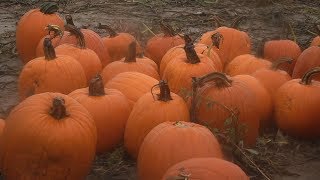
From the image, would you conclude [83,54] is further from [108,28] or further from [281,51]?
[281,51]

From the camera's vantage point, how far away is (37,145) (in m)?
3.02

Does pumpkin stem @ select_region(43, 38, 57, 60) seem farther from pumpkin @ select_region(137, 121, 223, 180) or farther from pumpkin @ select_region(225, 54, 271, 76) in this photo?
pumpkin @ select_region(225, 54, 271, 76)

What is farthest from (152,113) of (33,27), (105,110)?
(33,27)

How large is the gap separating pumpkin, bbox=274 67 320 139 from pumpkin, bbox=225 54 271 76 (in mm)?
439

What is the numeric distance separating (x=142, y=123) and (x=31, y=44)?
7.17 ft

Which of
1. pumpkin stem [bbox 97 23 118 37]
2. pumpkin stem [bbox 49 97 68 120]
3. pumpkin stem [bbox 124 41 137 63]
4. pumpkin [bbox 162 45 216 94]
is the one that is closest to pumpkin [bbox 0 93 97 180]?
pumpkin stem [bbox 49 97 68 120]

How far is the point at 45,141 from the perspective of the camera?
9.90 feet

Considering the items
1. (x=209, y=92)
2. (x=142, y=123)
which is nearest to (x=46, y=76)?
(x=142, y=123)

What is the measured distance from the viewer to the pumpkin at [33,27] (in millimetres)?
5203

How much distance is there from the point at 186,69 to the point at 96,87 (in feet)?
2.69

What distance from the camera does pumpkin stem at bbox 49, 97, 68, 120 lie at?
9.98 ft

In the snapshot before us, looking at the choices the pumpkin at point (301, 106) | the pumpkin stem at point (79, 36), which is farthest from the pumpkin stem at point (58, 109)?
the pumpkin at point (301, 106)

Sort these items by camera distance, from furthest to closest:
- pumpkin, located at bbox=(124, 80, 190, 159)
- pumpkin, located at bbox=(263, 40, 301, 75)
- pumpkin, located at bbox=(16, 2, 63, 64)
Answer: pumpkin, located at bbox=(16, 2, 63, 64) → pumpkin, located at bbox=(263, 40, 301, 75) → pumpkin, located at bbox=(124, 80, 190, 159)

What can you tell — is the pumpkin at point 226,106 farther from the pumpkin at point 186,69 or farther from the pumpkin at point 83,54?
the pumpkin at point 83,54
